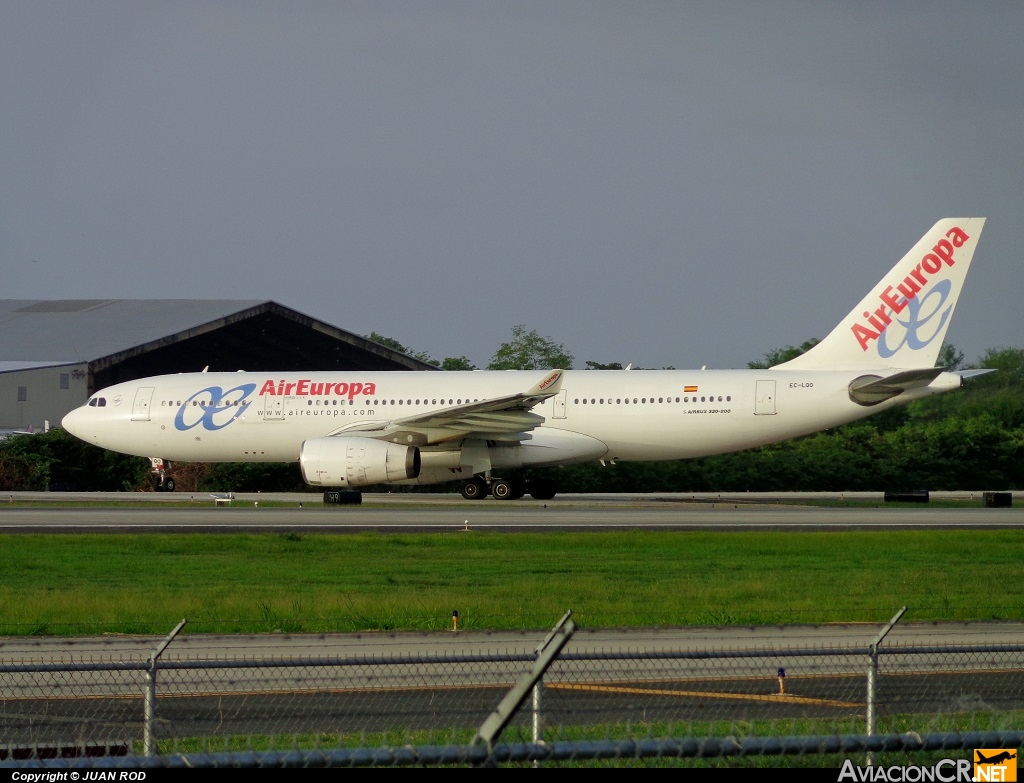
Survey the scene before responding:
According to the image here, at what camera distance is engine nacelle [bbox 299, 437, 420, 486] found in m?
33.2

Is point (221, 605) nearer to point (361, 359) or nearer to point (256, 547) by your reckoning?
point (256, 547)

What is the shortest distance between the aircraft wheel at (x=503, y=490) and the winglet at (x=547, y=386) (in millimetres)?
3756

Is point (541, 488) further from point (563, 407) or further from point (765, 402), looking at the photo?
point (765, 402)

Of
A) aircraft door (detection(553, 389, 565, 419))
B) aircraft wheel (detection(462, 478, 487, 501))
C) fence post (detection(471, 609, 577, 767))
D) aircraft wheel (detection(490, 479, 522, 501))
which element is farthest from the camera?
aircraft wheel (detection(462, 478, 487, 501))

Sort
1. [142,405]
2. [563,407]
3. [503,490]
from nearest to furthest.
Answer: [563,407] → [503,490] → [142,405]

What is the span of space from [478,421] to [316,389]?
5.65 meters

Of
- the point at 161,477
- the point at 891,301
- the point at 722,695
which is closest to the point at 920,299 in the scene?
the point at 891,301

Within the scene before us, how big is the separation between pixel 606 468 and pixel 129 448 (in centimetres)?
1641

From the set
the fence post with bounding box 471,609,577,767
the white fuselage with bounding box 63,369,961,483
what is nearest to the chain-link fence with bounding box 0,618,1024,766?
the fence post with bounding box 471,609,577,767

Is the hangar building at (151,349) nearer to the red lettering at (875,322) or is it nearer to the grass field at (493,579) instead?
the red lettering at (875,322)

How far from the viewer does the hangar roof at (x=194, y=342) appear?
54.5 metres

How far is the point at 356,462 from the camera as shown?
109ft

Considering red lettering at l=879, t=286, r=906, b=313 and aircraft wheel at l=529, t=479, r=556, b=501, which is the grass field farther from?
aircraft wheel at l=529, t=479, r=556, b=501

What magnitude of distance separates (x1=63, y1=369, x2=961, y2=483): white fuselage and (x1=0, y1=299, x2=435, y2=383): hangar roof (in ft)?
52.1
